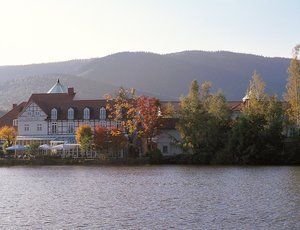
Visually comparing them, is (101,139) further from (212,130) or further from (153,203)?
(153,203)

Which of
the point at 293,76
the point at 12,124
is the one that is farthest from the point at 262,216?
the point at 12,124

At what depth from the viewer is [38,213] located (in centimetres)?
2583

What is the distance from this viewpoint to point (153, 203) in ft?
93.7

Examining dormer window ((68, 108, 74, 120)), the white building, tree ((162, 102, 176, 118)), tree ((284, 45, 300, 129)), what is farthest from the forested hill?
tree ((284, 45, 300, 129))

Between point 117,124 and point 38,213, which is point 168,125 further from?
point 38,213

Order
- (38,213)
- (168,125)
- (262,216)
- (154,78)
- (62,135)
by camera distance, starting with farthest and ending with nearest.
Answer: (154,78)
(62,135)
(168,125)
(38,213)
(262,216)

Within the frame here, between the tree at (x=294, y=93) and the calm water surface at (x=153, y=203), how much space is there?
82.1 ft

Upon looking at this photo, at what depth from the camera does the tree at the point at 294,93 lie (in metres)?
66.6

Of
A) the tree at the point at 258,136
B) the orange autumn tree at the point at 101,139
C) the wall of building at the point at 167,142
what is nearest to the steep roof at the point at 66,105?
the wall of building at the point at 167,142

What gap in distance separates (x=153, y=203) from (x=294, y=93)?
140ft

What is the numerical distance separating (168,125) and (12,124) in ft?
92.0

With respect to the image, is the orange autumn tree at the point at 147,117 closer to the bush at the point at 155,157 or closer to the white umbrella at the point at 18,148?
the bush at the point at 155,157

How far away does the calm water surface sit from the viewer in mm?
22984

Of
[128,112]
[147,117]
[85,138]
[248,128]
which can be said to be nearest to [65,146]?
[85,138]
